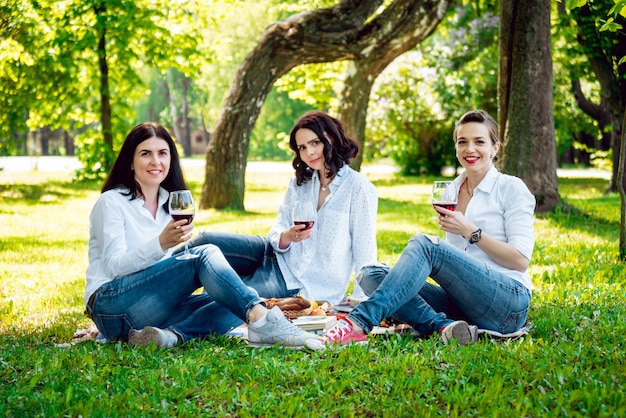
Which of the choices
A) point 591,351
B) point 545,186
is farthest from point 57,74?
point 591,351

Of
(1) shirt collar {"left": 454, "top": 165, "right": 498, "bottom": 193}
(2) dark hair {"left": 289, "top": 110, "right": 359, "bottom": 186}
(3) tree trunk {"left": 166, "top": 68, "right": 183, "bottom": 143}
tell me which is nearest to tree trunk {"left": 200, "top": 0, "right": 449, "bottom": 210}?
(2) dark hair {"left": 289, "top": 110, "right": 359, "bottom": 186}

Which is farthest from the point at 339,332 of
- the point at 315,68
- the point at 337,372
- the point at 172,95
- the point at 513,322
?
the point at 172,95

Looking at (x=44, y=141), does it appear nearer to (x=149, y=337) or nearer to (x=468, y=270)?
(x=149, y=337)

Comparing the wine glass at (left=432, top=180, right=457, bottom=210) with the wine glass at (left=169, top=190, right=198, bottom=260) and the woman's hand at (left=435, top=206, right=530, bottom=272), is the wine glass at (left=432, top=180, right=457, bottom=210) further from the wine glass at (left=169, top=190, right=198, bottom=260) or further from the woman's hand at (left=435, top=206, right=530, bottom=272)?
the wine glass at (left=169, top=190, right=198, bottom=260)

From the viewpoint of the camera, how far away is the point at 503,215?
Answer: 15.8ft

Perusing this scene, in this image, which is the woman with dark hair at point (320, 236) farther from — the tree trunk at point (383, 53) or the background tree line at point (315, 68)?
the tree trunk at point (383, 53)

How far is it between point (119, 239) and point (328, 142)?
173 centimetres

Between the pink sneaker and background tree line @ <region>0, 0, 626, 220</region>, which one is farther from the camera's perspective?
background tree line @ <region>0, 0, 626, 220</region>

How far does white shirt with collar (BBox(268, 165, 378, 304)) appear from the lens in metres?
5.55

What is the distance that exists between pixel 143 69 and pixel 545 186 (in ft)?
101

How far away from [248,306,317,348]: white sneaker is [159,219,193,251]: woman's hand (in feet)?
2.32

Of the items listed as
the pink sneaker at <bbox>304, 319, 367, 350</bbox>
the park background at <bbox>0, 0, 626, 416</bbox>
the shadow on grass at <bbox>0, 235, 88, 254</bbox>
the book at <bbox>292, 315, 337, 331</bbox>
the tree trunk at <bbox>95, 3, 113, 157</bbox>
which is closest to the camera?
the park background at <bbox>0, 0, 626, 416</bbox>

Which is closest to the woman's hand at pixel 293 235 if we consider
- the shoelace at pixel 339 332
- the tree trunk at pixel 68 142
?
the shoelace at pixel 339 332

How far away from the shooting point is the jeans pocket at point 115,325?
469cm
